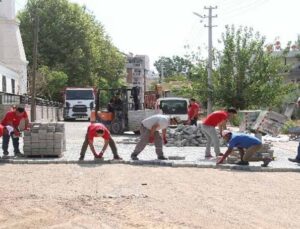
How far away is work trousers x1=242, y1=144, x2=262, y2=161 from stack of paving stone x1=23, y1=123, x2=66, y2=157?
505 cm

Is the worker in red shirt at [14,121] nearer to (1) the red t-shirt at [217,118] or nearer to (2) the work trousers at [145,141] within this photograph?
(2) the work trousers at [145,141]

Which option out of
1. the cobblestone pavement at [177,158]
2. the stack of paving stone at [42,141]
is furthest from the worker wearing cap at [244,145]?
the stack of paving stone at [42,141]

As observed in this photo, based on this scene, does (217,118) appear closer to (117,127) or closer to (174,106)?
(117,127)

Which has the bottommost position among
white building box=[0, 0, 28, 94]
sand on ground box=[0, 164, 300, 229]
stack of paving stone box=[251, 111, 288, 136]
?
sand on ground box=[0, 164, 300, 229]

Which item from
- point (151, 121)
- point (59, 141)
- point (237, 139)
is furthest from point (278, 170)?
point (59, 141)

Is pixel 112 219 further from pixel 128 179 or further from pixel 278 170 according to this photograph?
pixel 278 170

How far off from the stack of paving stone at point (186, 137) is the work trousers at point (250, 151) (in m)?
6.57

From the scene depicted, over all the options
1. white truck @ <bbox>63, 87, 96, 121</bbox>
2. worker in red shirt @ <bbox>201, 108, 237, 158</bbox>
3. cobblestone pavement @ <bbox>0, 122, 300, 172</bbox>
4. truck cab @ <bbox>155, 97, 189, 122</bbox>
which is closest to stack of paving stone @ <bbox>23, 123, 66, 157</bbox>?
cobblestone pavement @ <bbox>0, 122, 300, 172</bbox>

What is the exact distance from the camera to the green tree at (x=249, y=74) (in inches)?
1304

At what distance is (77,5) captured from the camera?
65.4 meters

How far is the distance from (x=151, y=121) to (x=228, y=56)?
20492 mm

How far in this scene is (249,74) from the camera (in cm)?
3372

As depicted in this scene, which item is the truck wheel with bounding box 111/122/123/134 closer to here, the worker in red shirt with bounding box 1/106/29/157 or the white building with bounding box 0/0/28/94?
the worker in red shirt with bounding box 1/106/29/157

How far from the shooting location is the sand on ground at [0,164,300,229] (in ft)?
23.7
